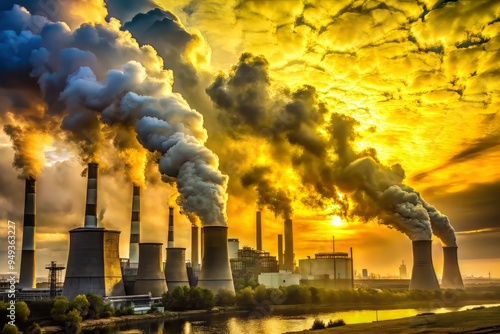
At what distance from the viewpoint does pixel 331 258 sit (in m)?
91.2

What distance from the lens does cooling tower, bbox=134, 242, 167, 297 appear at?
200 feet

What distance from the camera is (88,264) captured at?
51.2 m

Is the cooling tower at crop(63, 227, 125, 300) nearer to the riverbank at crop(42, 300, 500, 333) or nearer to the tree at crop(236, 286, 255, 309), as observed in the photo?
the riverbank at crop(42, 300, 500, 333)

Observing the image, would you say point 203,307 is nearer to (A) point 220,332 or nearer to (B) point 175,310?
(B) point 175,310

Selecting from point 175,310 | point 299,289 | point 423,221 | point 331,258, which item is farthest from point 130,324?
A: point 331,258

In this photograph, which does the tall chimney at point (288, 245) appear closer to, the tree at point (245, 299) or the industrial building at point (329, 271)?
the industrial building at point (329, 271)

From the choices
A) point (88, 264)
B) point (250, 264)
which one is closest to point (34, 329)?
point (88, 264)

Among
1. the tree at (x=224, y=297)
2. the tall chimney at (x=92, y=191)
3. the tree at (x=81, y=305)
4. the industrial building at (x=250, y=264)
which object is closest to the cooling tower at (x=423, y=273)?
the tree at (x=224, y=297)

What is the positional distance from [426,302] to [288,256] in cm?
3523

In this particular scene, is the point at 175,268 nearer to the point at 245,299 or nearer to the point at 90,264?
the point at 245,299

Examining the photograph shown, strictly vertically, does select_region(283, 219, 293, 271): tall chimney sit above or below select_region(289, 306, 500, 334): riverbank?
above

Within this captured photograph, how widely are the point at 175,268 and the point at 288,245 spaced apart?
3380cm

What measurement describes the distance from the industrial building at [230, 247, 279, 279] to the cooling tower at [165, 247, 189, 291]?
19710 millimetres

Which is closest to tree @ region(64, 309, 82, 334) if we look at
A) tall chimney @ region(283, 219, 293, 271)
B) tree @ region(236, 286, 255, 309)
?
tree @ region(236, 286, 255, 309)
